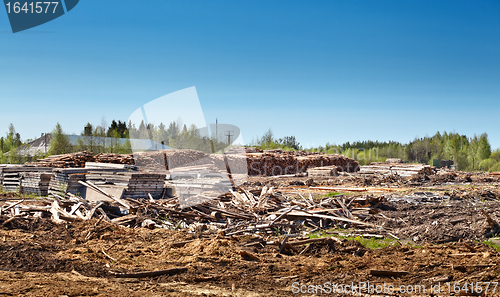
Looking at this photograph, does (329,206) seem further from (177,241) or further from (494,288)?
(494,288)

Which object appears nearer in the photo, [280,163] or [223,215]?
[223,215]

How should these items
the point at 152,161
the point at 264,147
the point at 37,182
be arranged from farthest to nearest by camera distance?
1. the point at 264,147
2. the point at 152,161
3. the point at 37,182

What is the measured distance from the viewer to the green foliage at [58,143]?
117 feet

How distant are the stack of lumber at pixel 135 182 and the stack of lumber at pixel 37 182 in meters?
3.16

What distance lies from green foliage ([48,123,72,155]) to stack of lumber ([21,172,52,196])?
2262 cm

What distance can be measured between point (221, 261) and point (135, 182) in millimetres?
7038

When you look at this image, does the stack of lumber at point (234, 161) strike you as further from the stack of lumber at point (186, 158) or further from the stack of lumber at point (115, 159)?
the stack of lumber at point (115, 159)

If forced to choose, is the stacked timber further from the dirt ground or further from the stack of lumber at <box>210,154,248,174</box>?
the stack of lumber at <box>210,154,248,174</box>

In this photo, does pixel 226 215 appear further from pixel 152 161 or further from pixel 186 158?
pixel 186 158

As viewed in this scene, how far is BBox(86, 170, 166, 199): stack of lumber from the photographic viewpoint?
12.1m

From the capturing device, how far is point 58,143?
36.1 m

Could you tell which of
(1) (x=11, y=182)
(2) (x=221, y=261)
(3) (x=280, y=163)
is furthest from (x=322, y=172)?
(2) (x=221, y=261)

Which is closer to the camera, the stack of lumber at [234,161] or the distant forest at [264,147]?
the stack of lumber at [234,161]

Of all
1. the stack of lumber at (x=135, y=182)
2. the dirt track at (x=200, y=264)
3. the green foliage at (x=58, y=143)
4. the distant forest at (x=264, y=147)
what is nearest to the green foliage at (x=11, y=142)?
the distant forest at (x=264, y=147)
